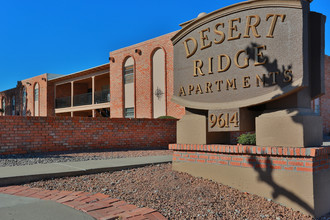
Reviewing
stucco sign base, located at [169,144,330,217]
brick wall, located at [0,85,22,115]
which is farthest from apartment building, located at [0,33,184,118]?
stucco sign base, located at [169,144,330,217]

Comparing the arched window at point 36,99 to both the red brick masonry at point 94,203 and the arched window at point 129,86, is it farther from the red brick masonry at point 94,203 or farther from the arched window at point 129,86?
the red brick masonry at point 94,203

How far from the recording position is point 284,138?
4691 mm

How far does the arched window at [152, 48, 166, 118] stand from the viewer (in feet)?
63.4

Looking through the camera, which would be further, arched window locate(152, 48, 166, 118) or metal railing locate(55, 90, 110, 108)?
metal railing locate(55, 90, 110, 108)

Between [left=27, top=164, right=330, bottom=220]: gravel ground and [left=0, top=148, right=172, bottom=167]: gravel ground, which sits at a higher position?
[left=0, top=148, right=172, bottom=167]: gravel ground

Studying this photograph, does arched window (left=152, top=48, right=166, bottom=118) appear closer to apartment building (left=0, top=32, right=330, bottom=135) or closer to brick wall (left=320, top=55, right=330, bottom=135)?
apartment building (left=0, top=32, right=330, bottom=135)

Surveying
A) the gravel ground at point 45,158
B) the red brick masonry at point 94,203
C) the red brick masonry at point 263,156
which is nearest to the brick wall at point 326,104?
the gravel ground at point 45,158

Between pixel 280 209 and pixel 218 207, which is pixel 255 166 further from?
pixel 218 207

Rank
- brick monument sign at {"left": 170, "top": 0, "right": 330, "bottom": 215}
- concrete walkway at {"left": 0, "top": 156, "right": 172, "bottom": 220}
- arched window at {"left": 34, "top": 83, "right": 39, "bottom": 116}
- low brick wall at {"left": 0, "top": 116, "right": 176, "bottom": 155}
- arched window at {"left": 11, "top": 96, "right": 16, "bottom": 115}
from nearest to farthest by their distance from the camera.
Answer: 1. concrete walkway at {"left": 0, "top": 156, "right": 172, "bottom": 220}
2. brick monument sign at {"left": 170, "top": 0, "right": 330, "bottom": 215}
3. low brick wall at {"left": 0, "top": 116, "right": 176, "bottom": 155}
4. arched window at {"left": 34, "top": 83, "right": 39, "bottom": 116}
5. arched window at {"left": 11, "top": 96, "right": 16, "bottom": 115}

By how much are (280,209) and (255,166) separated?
77cm

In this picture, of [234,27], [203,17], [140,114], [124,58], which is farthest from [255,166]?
[124,58]

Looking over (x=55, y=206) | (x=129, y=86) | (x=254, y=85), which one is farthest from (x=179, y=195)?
(x=129, y=86)

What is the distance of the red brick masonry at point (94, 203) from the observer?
360 cm

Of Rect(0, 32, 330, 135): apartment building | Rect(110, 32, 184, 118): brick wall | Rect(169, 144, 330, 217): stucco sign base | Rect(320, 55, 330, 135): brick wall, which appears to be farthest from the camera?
Rect(320, 55, 330, 135): brick wall
